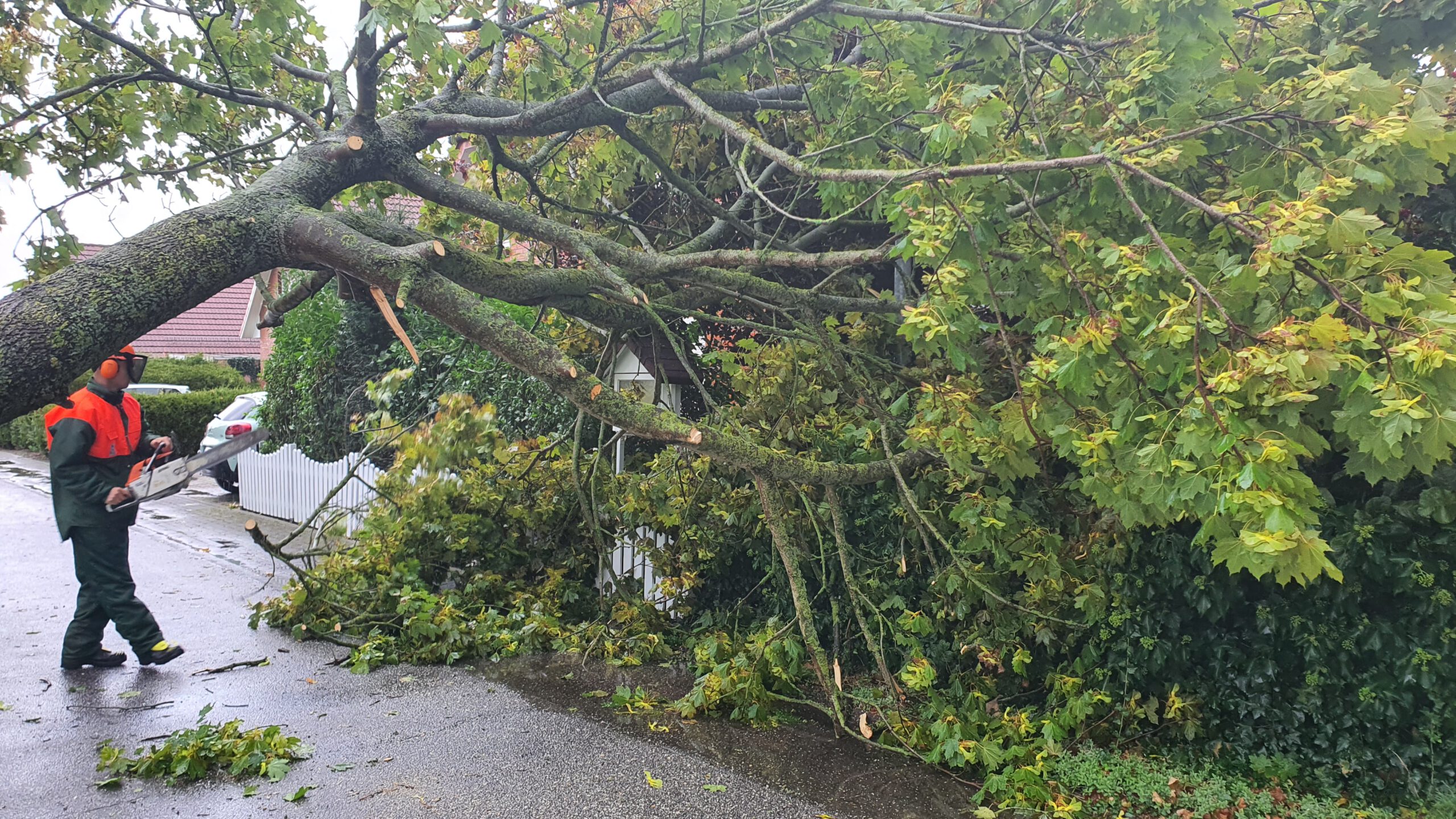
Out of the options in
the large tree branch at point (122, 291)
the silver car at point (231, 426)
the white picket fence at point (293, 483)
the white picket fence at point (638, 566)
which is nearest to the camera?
the large tree branch at point (122, 291)

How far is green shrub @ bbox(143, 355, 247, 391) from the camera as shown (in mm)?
22609

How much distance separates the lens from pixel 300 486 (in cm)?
1134

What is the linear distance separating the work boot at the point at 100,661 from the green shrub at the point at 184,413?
13.9 metres

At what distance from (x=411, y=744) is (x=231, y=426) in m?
10.7

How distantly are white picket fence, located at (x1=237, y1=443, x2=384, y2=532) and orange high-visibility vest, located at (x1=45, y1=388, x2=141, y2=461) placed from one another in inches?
136

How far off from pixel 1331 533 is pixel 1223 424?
1.96 metres

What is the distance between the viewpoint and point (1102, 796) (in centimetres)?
411

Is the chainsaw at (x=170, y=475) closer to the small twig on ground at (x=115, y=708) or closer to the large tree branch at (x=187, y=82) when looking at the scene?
the small twig on ground at (x=115, y=708)

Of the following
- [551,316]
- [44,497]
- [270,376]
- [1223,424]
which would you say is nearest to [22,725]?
[551,316]

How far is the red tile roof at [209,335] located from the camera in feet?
95.2

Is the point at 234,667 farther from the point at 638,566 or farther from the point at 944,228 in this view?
the point at 944,228

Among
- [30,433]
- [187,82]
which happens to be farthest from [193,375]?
[187,82]

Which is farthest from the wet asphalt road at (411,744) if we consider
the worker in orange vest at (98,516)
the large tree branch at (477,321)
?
the large tree branch at (477,321)

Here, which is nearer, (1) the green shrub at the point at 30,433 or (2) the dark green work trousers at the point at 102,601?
(2) the dark green work trousers at the point at 102,601
